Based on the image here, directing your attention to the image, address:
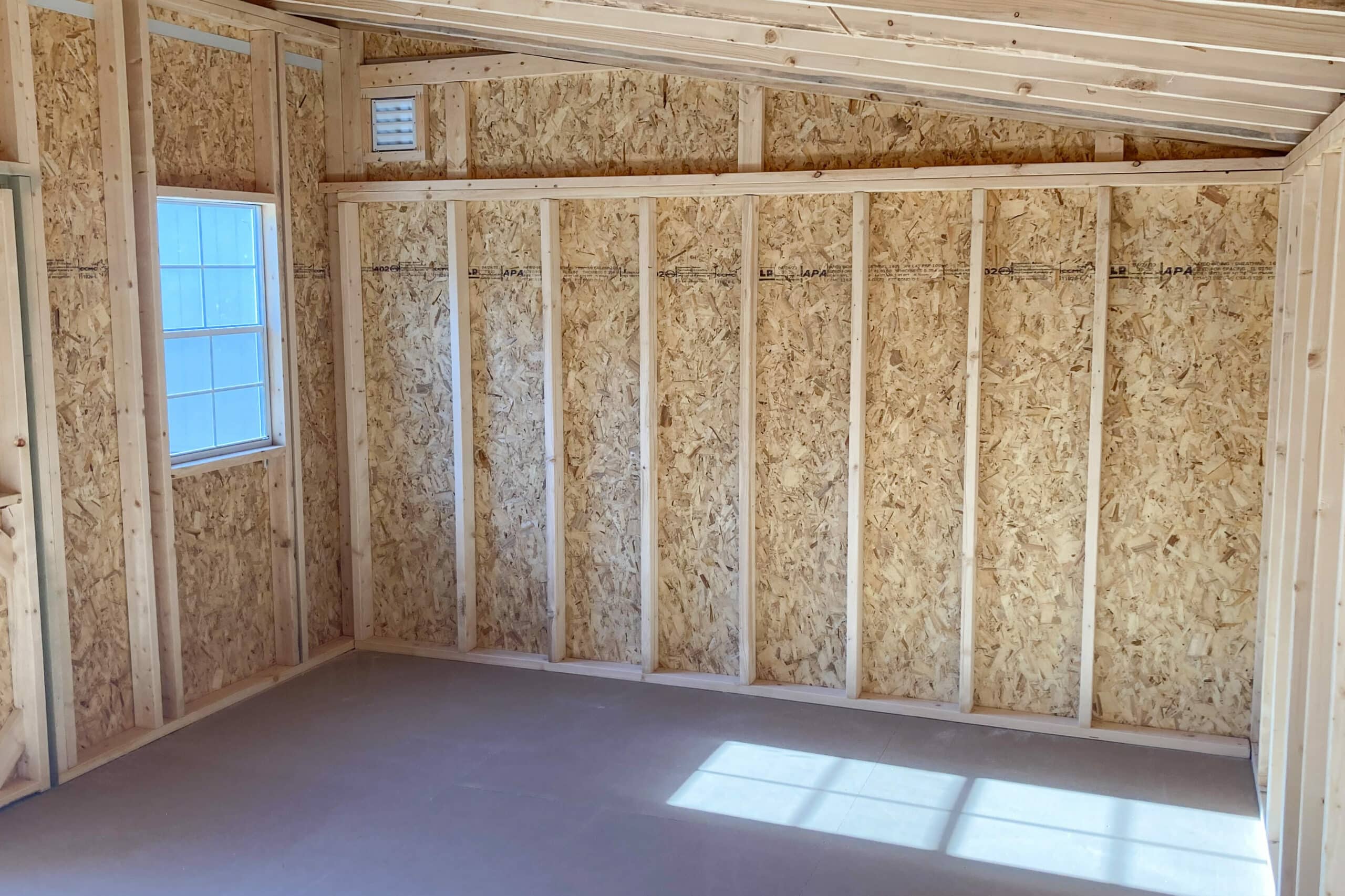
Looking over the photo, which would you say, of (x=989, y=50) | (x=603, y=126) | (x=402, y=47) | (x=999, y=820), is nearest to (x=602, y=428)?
(x=603, y=126)

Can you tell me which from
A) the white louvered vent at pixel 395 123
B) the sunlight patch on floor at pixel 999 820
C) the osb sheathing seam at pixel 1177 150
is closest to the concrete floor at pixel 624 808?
the sunlight patch on floor at pixel 999 820

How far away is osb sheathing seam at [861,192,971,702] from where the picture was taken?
5.64m

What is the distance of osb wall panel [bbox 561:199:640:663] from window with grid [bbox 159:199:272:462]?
1677mm

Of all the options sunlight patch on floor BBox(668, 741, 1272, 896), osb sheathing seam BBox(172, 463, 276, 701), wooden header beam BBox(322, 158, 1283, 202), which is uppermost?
wooden header beam BBox(322, 158, 1283, 202)

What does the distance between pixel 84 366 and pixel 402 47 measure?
2587mm

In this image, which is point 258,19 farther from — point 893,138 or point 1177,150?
point 1177,150

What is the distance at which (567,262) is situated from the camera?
249 inches

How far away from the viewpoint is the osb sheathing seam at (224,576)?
580cm

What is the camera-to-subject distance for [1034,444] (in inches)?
219

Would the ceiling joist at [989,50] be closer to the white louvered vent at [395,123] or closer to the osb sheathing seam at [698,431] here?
the white louvered vent at [395,123]

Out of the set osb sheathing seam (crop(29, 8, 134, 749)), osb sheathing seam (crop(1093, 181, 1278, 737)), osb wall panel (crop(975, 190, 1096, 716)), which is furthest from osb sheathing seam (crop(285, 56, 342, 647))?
osb sheathing seam (crop(1093, 181, 1278, 737))

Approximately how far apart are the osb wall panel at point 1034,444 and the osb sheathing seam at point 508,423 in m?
2.44

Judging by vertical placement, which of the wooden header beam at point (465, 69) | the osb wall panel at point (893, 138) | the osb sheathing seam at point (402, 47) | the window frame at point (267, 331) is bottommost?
the window frame at point (267, 331)

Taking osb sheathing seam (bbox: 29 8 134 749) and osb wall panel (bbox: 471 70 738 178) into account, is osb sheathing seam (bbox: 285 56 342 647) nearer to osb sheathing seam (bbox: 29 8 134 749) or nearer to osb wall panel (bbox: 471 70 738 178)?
osb wall panel (bbox: 471 70 738 178)
